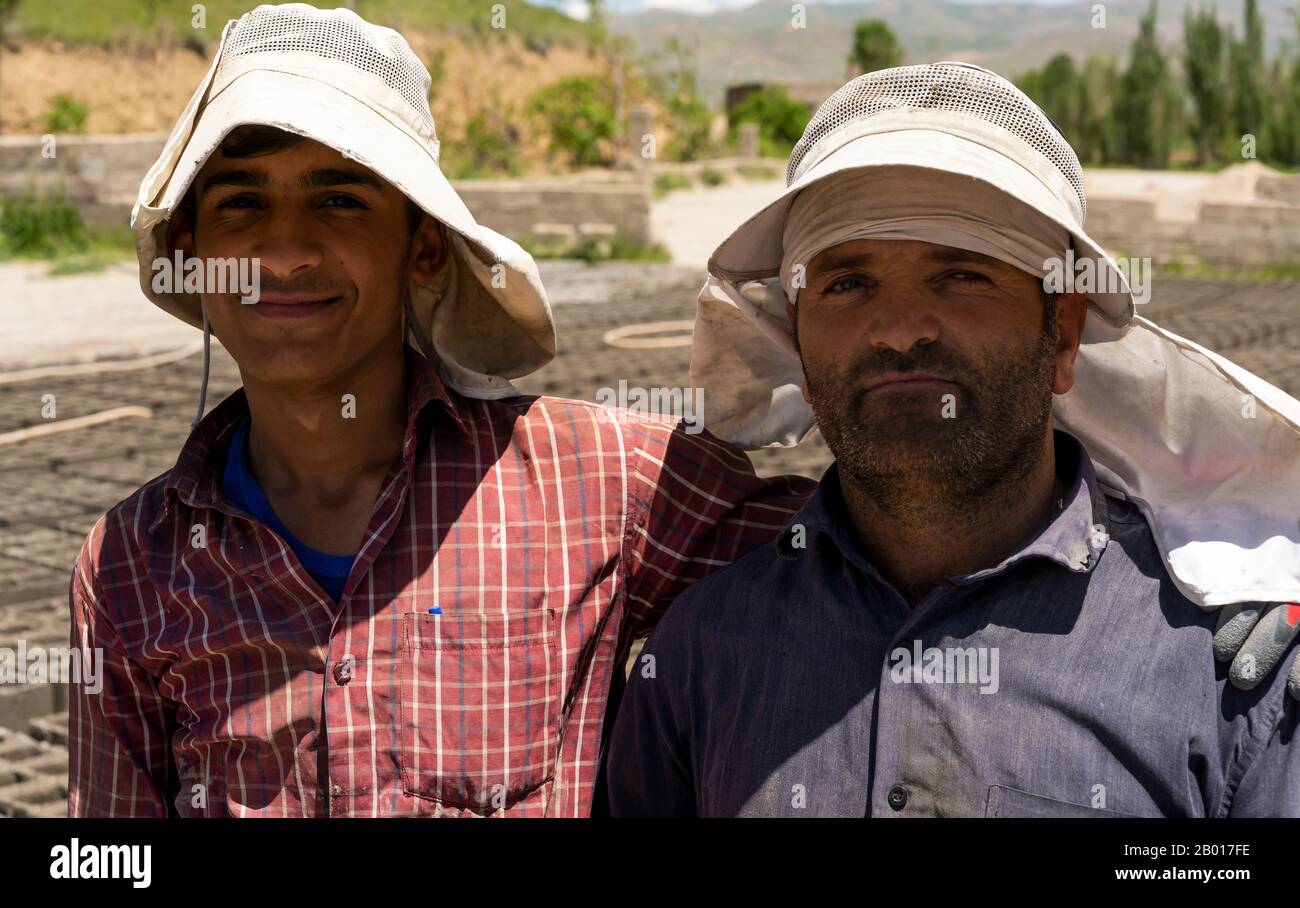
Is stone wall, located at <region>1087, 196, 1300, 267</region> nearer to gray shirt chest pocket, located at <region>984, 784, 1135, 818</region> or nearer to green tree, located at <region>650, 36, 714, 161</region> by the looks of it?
gray shirt chest pocket, located at <region>984, 784, 1135, 818</region>

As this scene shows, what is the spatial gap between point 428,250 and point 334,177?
27 cm

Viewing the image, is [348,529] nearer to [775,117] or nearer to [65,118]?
[65,118]

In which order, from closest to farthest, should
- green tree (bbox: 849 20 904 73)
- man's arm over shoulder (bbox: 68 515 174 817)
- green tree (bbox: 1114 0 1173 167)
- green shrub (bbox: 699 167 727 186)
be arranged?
1. man's arm over shoulder (bbox: 68 515 174 817)
2. green shrub (bbox: 699 167 727 186)
3. green tree (bbox: 1114 0 1173 167)
4. green tree (bbox: 849 20 904 73)

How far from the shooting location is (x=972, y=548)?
2.01 m

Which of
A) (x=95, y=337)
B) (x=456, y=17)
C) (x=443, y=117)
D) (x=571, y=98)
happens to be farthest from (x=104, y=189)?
(x=456, y=17)

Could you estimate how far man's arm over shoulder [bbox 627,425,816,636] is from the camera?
242 cm

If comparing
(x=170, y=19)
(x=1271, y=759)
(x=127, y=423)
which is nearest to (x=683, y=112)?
(x=170, y=19)

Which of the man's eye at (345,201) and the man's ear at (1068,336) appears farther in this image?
the man's eye at (345,201)

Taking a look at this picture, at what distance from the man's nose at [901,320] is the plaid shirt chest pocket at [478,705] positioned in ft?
2.26

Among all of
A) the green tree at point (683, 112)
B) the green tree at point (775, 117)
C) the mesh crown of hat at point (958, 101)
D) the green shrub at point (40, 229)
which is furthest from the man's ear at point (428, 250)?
the green tree at point (775, 117)

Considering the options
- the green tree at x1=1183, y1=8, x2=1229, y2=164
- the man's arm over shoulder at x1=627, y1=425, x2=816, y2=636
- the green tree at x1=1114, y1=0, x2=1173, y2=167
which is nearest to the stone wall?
the man's arm over shoulder at x1=627, y1=425, x2=816, y2=636

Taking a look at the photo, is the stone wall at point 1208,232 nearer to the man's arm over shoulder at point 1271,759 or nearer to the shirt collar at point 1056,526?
the shirt collar at point 1056,526

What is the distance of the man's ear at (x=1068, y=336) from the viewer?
2.07m

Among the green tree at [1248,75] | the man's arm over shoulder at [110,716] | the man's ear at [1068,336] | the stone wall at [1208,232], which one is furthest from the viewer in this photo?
the green tree at [1248,75]
